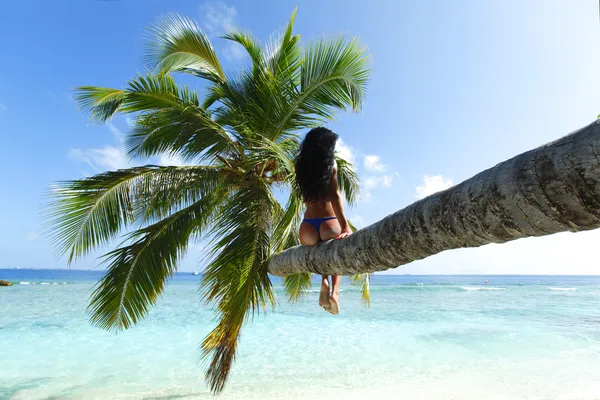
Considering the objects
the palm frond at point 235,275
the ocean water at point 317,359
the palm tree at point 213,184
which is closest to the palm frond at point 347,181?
the palm tree at point 213,184

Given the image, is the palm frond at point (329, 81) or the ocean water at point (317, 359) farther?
the ocean water at point (317, 359)

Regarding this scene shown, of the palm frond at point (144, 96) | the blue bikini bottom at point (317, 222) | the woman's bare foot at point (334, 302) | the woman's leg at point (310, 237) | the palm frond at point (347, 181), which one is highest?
the palm frond at point (144, 96)

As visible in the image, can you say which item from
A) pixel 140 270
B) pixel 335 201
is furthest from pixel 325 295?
pixel 140 270

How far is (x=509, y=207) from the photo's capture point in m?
1.28

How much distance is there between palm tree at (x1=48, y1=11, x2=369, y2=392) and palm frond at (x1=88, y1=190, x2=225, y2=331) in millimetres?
14

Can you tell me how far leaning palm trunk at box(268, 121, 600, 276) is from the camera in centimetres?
105

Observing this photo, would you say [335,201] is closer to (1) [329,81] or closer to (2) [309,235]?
(2) [309,235]

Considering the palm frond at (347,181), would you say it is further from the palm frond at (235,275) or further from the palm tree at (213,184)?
the palm frond at (235,275)

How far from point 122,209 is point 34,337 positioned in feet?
31.5

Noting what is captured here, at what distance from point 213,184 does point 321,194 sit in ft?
8.63

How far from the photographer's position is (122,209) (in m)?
5.30

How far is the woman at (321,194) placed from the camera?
322cm

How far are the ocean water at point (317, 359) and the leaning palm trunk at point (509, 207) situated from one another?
628cm

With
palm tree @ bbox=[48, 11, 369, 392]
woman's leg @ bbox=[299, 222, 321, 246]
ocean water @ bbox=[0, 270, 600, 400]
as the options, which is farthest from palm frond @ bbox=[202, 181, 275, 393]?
ocean water @ bbox=[0, 270, 600, 400]
